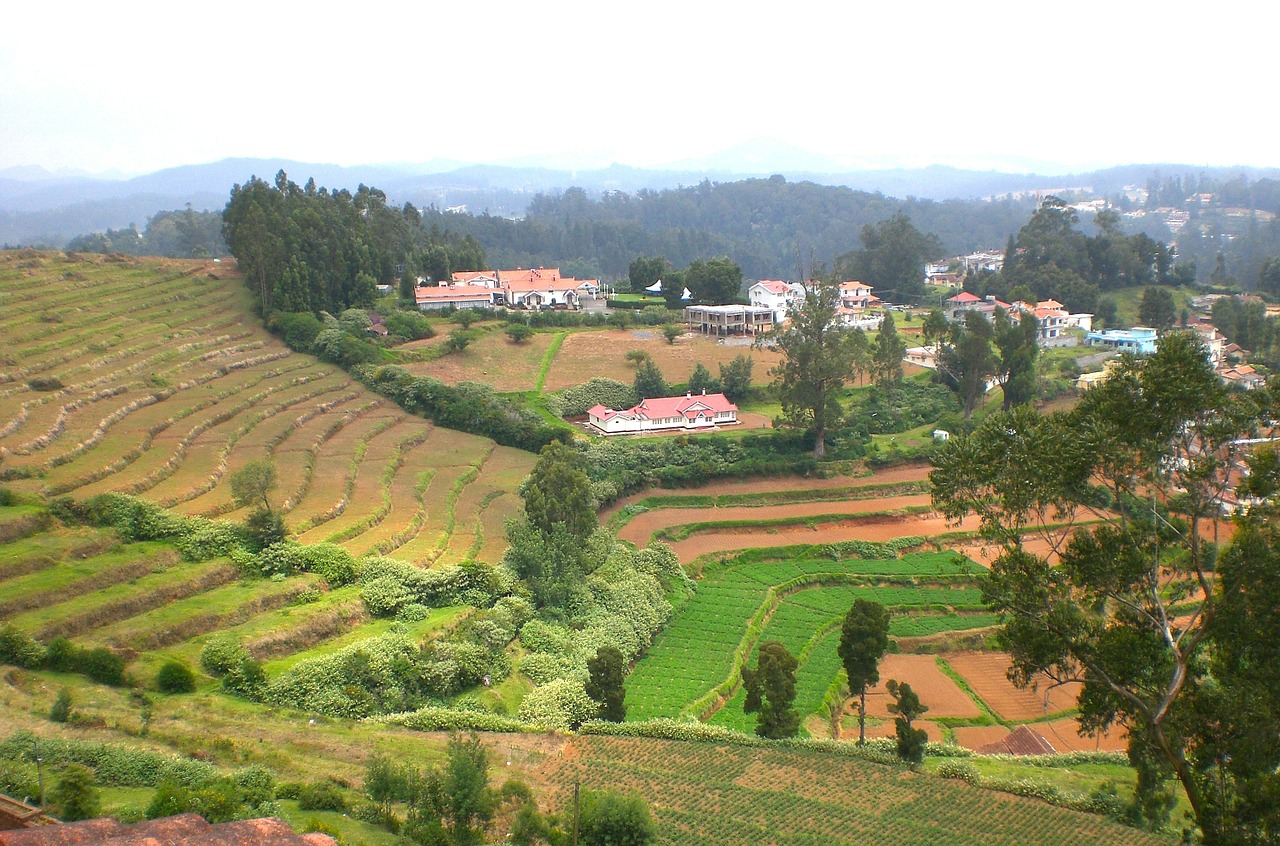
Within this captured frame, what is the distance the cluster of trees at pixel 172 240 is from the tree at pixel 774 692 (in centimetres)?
7977

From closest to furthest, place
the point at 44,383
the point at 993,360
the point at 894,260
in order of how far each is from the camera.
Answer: the point at 44,383, the point at 993,360, the point at 894,260

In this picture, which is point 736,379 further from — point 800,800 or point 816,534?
point 800,800

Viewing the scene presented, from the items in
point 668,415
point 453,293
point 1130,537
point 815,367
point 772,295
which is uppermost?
point 1130,537

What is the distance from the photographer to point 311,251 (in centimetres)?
4662

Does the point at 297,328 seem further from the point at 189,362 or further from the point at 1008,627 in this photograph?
the point at 1008,627

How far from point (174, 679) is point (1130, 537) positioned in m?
16.1

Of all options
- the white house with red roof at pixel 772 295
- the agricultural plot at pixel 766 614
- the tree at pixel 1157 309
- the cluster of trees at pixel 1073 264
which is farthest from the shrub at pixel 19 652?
the cluster of trees at pixel 1073 264

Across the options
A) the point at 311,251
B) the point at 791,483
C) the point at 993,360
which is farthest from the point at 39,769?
the point at 993,360

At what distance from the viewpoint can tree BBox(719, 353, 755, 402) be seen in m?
43.9

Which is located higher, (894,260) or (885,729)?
(894,260)

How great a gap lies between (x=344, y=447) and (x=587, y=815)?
70.9 feet

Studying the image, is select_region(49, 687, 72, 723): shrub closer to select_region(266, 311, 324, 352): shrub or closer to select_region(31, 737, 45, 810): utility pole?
select_region(31, 737, 45, 810): utility pole

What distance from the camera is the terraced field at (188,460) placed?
1891 centimetres

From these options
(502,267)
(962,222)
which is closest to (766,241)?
(962,222)
